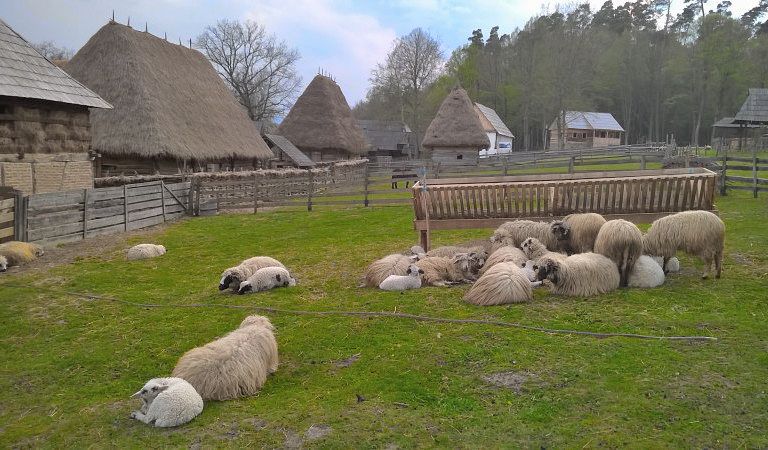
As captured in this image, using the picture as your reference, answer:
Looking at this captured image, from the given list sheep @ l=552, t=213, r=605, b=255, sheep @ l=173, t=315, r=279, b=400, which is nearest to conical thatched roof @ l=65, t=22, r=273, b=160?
sheep @ l=552, t=213, r=605, b=255

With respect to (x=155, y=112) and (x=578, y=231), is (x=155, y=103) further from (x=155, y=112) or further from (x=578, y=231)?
(x=578, y=231)

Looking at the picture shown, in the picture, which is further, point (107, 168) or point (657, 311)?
point (107, 168)

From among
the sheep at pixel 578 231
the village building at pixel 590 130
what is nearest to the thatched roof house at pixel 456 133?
the village building at pixel 590 130

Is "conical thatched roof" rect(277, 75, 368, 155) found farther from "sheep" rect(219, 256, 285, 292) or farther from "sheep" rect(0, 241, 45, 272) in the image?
"sheep" rect(219, 256, 285, 292)

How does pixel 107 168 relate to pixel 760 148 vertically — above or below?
below

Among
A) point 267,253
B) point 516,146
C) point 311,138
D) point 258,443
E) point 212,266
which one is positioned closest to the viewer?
point 258,443

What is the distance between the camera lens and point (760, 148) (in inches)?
1683

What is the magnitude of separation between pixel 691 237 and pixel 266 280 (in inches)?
245

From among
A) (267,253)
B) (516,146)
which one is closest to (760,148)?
(516,146)

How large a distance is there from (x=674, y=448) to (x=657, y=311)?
3.04 m

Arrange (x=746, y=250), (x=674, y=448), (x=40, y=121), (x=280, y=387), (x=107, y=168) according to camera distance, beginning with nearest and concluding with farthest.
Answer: (x=674, y=448) < (x=280, y=387) < (x=746, y=250) < (x=40, y=121) < (x=107, y=168)

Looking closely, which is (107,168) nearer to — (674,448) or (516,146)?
(674,448)

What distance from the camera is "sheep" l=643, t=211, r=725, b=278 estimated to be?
7.28 meters

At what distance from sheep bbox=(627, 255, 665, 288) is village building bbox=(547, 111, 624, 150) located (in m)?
58.6
